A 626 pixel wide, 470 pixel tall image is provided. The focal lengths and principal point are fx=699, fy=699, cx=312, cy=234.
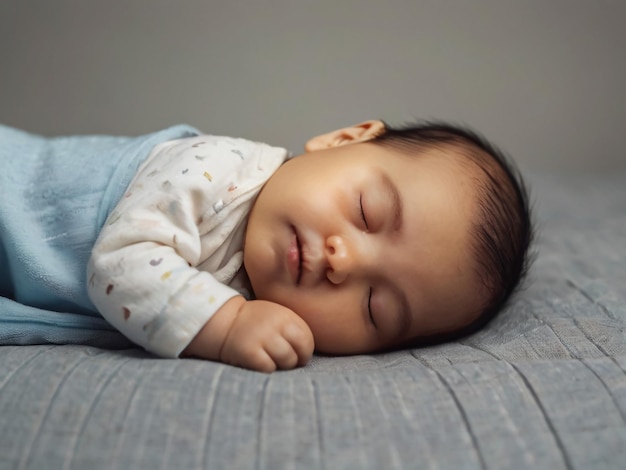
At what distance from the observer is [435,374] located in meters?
0.78

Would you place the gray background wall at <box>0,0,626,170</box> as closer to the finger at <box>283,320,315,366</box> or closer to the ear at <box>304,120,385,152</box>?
the ear at <box>304,120,385,152</box>

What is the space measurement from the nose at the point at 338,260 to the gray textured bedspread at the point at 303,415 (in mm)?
180

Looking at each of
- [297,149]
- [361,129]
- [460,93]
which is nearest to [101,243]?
[361,129]

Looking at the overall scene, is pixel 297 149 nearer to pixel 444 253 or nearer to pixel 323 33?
pixel 323 33

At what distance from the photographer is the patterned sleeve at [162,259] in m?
0.85

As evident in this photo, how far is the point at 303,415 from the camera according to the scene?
69 cm

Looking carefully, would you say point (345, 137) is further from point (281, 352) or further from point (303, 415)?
point (303, 415)

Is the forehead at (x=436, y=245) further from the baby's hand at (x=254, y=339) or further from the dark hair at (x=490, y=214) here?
the baby's hand at (x=254, y=339)

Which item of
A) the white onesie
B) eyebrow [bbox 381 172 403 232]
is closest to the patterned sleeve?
the white onesie

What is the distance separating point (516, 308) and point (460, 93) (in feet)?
4.62

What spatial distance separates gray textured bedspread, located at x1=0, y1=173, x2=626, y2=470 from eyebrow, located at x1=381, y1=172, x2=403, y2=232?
0.22 metres

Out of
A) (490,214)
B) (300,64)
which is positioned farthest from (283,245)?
(300,64)

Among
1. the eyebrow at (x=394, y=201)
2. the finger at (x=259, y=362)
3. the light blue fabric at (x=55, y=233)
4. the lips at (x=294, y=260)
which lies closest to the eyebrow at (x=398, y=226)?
the eyebrow at (x=394, y=201)

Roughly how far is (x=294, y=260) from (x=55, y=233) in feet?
1.21
